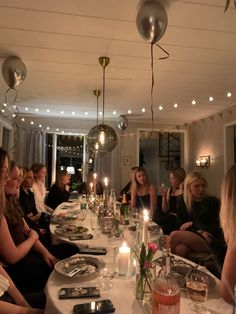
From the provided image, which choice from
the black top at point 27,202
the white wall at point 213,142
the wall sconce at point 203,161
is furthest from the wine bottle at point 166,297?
the wall sconce at point 203,161

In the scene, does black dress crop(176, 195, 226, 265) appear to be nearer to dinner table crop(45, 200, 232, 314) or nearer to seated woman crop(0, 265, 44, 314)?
dinner table crop(45, 200, 232, 314)

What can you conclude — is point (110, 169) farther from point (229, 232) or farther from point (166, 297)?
point (166, 297)

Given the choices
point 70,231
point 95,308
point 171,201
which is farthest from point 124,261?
point 171,201

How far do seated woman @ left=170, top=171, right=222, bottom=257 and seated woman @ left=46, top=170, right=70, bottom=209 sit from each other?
7.78 ft

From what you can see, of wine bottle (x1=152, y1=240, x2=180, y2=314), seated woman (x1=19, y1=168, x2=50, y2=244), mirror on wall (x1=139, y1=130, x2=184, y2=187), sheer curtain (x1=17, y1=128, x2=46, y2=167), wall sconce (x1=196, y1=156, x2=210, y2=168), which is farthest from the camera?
mirror on wall (x1=139, y1=130, x2=184, y2=187)

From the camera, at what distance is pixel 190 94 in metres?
4.14

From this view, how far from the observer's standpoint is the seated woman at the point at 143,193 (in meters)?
3.54

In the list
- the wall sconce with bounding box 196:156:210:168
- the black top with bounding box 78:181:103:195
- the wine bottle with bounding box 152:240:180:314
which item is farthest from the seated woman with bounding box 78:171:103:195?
the wine bottle with bounding box 152:240:180:314

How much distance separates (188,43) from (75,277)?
7.45ft

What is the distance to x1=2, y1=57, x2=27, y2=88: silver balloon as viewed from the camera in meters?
2.76

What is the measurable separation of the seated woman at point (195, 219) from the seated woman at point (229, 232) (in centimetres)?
132

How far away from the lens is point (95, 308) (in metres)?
0.99

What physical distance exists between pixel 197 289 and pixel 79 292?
1.65 feet

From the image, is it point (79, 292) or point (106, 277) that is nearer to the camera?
point (79, 292)
